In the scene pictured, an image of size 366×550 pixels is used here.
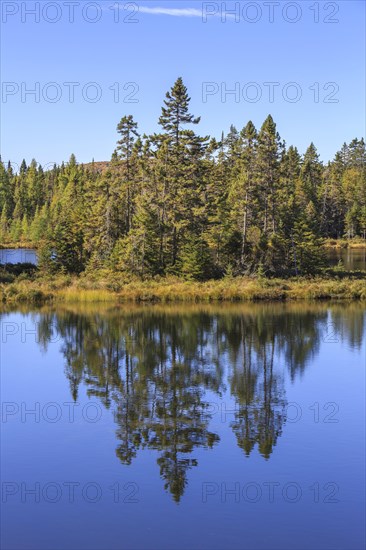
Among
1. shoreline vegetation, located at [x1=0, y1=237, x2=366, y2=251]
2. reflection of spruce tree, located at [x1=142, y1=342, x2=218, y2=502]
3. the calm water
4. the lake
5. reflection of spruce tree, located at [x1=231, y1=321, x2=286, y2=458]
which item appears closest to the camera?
the lake

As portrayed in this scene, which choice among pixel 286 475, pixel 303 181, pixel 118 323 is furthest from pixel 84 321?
pixel 303 181

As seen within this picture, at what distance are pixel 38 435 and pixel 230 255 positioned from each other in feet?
144

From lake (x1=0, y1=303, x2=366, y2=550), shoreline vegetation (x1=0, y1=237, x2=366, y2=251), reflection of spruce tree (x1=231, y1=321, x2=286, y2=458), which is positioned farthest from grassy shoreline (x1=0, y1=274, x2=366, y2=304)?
shoreline vegetation (x1=0, y1=237, x2=366, y2=251)

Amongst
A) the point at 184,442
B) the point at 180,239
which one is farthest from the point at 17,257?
the point at 184,442

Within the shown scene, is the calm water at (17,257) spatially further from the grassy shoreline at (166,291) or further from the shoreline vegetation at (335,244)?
the grassy shoreline at (166,291)

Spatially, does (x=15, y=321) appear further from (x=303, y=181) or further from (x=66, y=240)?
(x=303, y=181)

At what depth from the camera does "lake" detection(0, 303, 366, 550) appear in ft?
48.5

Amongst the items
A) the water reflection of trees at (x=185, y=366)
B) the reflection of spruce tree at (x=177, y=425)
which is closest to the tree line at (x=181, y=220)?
the water reflection of trees at (x=185, y=366)

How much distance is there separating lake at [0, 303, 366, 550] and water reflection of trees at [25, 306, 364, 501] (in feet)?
0.28

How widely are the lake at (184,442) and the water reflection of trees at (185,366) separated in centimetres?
9

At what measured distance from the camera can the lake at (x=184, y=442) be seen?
48.5 ft

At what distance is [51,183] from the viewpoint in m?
167

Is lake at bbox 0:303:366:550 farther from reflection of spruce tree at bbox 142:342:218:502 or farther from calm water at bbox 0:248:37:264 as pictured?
calm water at bbox 0:248:37:264

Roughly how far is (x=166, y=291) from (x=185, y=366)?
25.0m
